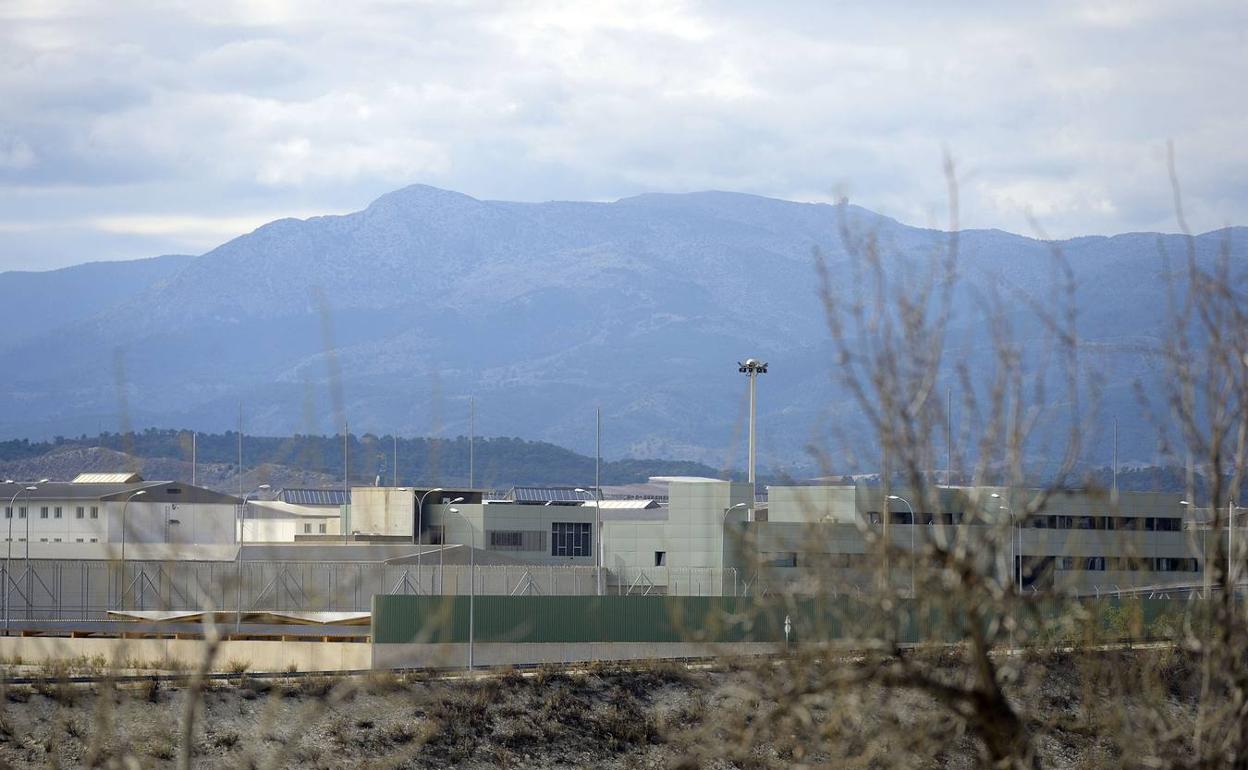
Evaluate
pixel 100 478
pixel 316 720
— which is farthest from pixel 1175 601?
pixel 100 478

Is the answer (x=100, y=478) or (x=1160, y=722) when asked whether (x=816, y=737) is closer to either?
(x=1160, y=722)

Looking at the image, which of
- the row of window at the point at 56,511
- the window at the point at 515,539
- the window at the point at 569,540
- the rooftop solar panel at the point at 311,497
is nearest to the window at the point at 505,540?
the window at the point at 515,539

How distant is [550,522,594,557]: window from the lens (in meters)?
96.5

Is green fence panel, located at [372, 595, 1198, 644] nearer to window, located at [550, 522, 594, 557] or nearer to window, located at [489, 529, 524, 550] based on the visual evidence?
window, located at [489, 529, 524, 550]

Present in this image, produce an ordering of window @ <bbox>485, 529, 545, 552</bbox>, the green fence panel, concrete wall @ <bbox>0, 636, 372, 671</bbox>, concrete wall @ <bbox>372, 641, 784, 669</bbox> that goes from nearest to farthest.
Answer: concrete wall @ <bbox>0, 636, 372, 671</bbox> < the green fence panel < concrete wall @ <bbox>372, 641, 784, 669</bbox> < window @ <bbox>485, 529, 545, 552</bbox>

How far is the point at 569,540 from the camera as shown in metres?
97.1

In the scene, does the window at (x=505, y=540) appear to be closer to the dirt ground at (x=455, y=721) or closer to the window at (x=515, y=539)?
the window at (x=515, y=539)

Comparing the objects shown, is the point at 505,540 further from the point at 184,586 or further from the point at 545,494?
the point at 545,494

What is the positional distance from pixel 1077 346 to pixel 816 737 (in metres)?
4.11

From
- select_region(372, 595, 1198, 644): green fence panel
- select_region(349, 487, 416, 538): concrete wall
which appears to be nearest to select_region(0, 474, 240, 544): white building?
select_region(349, 487, 416, 538): concrete wall

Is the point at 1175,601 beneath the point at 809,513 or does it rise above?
beneath

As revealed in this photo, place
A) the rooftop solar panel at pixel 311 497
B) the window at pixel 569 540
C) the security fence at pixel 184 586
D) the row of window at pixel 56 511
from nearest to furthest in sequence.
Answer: the security fence at pixel 184 586 → the window at pixel 569 540 → the row of window at pixel 56 511 → the rooftop solar panel at pixel 311 497

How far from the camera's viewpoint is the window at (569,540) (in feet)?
317

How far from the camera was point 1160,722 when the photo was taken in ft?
47.9
